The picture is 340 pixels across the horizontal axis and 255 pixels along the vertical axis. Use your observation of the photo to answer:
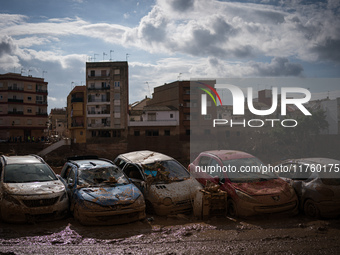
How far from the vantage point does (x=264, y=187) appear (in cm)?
806

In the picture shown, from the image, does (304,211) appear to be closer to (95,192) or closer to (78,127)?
(95,192)

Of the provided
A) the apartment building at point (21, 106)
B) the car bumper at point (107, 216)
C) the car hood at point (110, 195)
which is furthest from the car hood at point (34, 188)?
the apartment building at point (21, 106)

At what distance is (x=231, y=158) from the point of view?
9.27 metres

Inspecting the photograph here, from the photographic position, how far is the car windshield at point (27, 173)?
823 centimetres

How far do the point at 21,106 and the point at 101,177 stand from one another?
Result: 5705cm

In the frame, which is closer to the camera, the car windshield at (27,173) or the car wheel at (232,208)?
the car wheel at (232,208)

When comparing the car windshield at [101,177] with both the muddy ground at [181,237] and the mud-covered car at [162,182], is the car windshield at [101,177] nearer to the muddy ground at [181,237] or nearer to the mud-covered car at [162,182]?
the mud-covered car at [162,182]

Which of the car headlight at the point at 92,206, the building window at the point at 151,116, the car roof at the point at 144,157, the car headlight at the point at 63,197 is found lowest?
the car headlight at the point at 92,206

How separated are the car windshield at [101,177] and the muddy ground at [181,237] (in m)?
1.10

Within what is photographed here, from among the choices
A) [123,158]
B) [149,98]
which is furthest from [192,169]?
[149,98]

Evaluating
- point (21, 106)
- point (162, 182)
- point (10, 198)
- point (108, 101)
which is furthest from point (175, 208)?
point (21, 106)

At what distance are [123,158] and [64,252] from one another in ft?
18.8

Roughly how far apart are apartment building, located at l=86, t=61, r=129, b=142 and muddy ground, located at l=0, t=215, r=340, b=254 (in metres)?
46.0

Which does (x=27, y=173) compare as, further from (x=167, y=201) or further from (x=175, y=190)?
(x=175, y=190)
